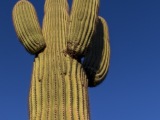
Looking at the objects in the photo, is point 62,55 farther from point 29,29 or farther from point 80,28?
point 29,29

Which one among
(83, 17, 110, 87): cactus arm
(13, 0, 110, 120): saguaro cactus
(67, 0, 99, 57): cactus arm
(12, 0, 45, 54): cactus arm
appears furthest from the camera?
(83, 17, 110, 87): cactus arm

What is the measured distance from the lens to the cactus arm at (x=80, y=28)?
24.3 ft

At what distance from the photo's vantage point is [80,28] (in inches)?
292

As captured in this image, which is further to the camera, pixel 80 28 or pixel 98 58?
pixel 98 58

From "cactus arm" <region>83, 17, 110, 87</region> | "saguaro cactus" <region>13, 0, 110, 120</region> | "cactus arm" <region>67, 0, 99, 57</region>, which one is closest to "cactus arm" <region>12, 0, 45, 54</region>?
"saguaro cactus" <region>13, 0, 110, 120</region>

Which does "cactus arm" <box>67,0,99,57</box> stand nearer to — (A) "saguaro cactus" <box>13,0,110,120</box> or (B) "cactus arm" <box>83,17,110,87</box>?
(A) "saguaro cactus" <box>13,0,110,120</box>

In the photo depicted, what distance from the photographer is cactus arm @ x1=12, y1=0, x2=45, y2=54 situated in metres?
7.62

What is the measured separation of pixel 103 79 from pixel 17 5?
228 cm

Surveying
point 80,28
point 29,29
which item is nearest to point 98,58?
point 80,28

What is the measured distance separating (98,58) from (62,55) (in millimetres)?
988

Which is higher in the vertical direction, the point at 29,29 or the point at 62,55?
the point at 29,29

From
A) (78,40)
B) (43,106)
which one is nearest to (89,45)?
(78,40)

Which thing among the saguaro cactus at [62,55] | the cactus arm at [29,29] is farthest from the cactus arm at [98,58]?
the cactus arm at [29,29]

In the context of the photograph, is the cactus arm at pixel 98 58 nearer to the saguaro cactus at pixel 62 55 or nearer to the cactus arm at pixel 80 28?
the saguaro cactus at pixel 62 55
